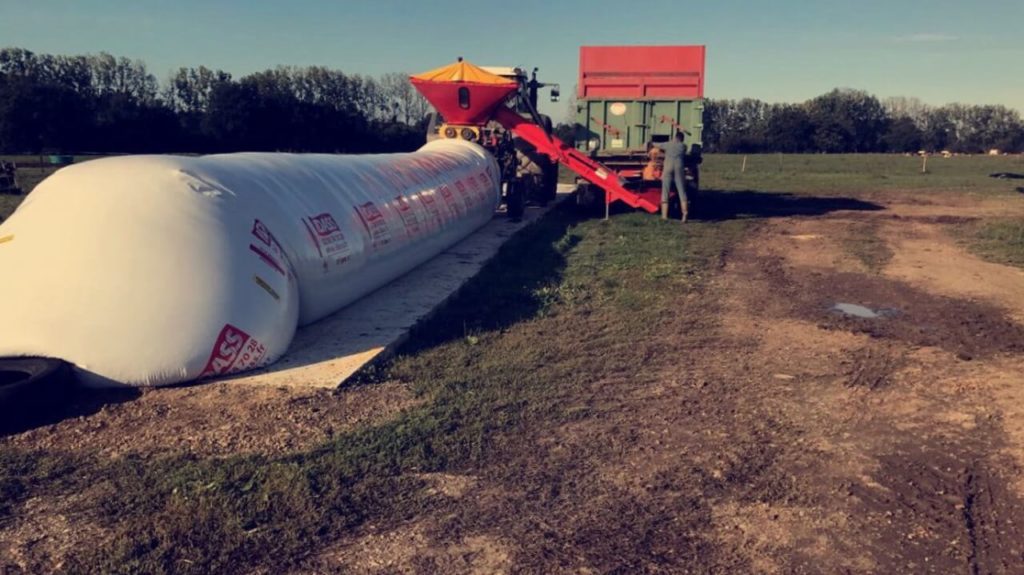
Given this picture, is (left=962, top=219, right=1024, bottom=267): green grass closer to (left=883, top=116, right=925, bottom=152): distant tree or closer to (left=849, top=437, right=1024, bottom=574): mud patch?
(left=849, top=437, right=1024, bottom=574): mud patch

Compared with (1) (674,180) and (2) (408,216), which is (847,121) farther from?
(2) (408,216)

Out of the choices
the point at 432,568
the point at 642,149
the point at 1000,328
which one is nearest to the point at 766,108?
the point at 642,149

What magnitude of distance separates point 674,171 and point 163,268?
10.9m

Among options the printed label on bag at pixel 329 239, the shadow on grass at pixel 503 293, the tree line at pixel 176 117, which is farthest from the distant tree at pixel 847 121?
the printed label on bag at pixel 329 239

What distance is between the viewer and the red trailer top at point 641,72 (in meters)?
15.5

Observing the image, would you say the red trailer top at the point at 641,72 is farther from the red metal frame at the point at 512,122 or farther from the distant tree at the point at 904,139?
the distant tree at the point at 904,139

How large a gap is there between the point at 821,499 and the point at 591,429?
146 cm

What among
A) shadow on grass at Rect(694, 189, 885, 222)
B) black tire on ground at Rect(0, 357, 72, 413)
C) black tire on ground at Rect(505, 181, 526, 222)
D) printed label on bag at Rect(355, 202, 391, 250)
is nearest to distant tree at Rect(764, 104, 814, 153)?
shadow on grass at Rect(694, 189, 885, 222)

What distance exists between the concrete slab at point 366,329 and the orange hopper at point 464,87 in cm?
423

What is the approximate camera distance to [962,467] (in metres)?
4.28

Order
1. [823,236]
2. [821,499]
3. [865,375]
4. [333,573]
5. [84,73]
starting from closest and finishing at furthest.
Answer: [333,573] → [821,499] → [865,375] → [823,236] → [84,73]

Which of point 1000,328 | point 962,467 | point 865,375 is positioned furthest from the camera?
point 1000,328

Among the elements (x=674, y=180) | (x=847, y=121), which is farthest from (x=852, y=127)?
(x=674, y=180)

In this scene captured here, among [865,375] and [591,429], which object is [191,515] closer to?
[591,429]
